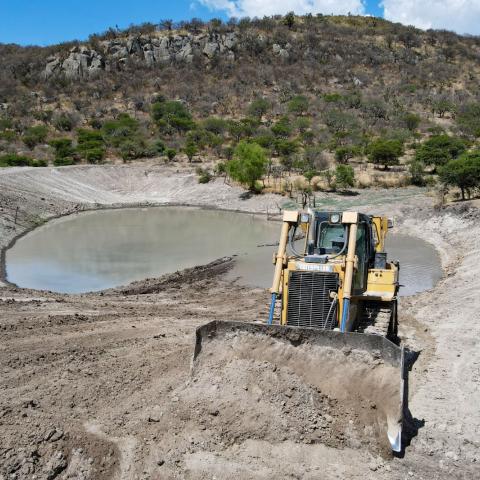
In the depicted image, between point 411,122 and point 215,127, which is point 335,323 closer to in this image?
point 215,127

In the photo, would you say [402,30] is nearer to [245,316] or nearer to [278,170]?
[278,170]

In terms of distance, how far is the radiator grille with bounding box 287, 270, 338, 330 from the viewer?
784 cm

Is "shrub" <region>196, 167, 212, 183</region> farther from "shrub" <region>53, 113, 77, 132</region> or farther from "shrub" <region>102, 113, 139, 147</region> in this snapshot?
"shrub" <region>53, 113, 77, 132</region>

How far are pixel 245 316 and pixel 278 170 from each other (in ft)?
106

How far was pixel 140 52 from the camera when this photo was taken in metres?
89.4

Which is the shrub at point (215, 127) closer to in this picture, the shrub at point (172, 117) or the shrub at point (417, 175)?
the shrub at point (172, 117)

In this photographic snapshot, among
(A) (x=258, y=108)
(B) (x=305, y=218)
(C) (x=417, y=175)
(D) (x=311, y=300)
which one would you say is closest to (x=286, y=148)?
(C) (x=417, y=175)

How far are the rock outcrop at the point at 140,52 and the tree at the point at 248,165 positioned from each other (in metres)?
52.2

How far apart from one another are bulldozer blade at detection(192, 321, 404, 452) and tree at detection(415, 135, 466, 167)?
37393 mm

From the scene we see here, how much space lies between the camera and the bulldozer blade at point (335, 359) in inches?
265

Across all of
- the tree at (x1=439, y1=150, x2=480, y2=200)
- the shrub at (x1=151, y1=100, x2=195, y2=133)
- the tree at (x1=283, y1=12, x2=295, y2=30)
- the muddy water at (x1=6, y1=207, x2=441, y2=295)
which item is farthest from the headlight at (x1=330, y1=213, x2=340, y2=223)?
the tree at (x1=283, y1=12, x2=295, y2=30)

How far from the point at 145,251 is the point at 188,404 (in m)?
18.1

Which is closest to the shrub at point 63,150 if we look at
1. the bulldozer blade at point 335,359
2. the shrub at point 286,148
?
the shrub at point 286,148

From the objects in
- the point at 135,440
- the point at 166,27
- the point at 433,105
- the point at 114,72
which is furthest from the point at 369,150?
the point at 166,27
